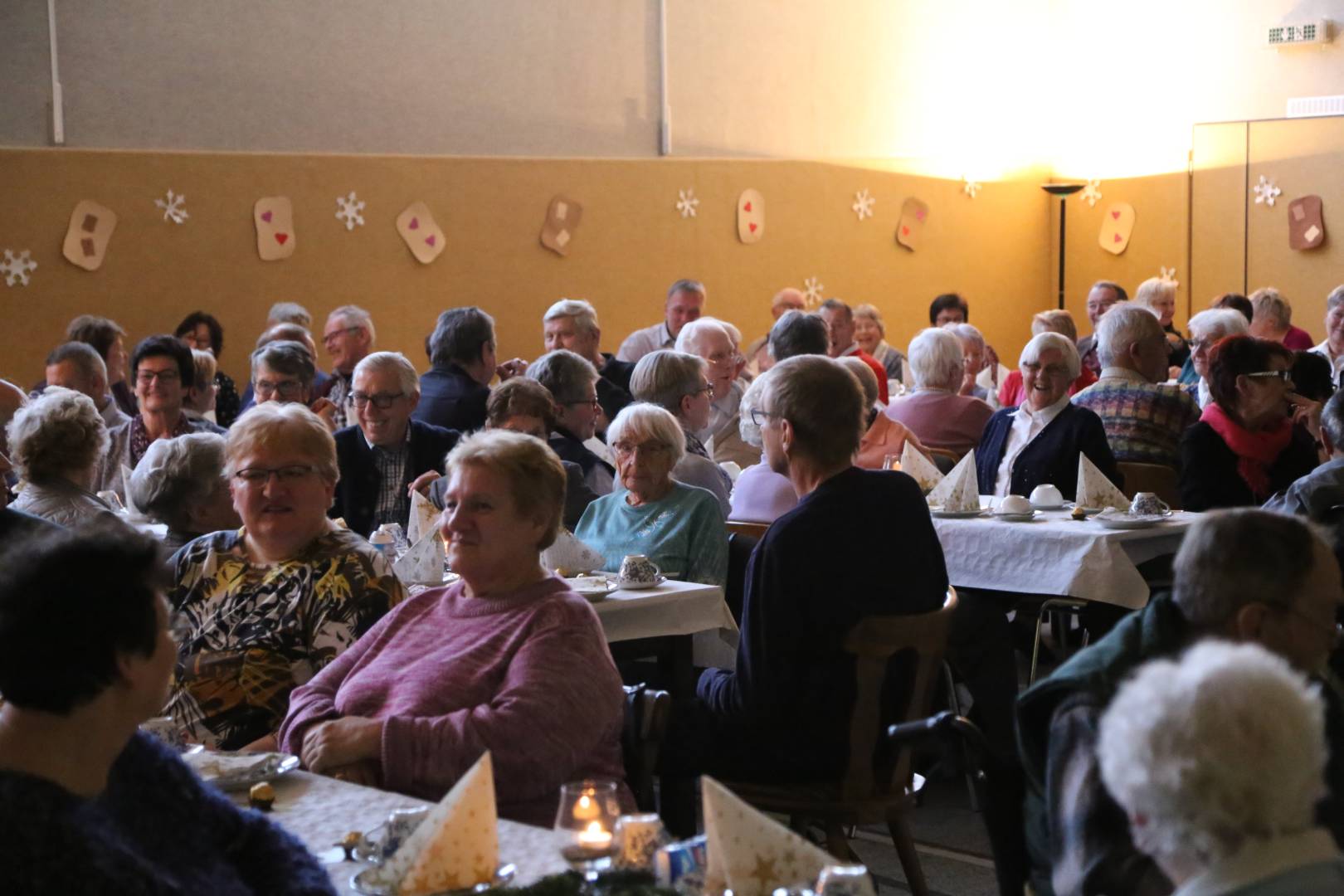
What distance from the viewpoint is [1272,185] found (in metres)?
12.4

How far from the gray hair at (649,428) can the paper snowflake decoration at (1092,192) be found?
994 centimetres

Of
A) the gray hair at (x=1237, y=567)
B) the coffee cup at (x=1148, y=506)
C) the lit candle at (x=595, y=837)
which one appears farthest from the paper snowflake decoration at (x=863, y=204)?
the lit candle at (x=595, y=837)

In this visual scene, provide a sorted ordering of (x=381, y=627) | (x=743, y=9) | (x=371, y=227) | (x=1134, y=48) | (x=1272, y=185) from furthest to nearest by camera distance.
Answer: (x=1134, y=48) < (x=1272, y=185) < (x=743, y=9) < (x=371, y=227) < (x=381, y=627)

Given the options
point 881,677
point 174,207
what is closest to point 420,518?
point 881,677

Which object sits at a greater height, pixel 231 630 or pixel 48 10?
pixel 48 10

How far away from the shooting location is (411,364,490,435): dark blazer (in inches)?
258

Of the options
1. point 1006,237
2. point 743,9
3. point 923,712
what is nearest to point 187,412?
point 923,712

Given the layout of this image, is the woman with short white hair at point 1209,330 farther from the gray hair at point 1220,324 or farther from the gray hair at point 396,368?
the gray hair at point 396,368

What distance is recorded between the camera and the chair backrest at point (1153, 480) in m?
5.80

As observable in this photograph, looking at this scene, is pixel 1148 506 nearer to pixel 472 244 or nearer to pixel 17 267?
pixel 472 244

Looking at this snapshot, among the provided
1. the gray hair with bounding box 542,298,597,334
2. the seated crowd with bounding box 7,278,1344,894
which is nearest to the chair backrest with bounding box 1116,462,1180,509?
the seated crowd with bounding box 7,278,1344,894

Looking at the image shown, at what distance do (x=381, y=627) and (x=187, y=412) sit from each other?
3.84 m

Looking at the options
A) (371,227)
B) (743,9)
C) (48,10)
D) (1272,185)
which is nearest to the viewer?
(48,10)

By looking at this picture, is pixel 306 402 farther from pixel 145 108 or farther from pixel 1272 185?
pixel 1272 185
